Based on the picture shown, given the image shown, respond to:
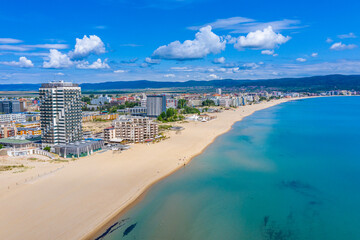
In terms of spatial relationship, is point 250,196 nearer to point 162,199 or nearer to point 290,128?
point 162,199

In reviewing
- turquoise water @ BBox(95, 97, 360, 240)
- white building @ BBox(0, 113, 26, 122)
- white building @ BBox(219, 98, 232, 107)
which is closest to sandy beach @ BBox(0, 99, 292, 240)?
turquoise water @ BBox(95, 97, 360, 240)

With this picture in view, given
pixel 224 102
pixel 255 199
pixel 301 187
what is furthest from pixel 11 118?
pixel 224 102

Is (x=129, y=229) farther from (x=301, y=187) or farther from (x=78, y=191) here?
(x=301, y=187)

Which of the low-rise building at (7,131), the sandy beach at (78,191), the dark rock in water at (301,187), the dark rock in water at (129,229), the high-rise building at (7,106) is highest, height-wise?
the high-rise building at (7,106)

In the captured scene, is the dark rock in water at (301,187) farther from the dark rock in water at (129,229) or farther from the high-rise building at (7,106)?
the high-rise building at (7,106)

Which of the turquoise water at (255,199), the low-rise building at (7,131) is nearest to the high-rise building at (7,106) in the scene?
the low-rise building at (7,131)

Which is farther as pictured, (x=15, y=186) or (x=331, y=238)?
(x=15, y=186)

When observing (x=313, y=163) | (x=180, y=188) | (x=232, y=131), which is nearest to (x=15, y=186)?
(x=180, y=188)
